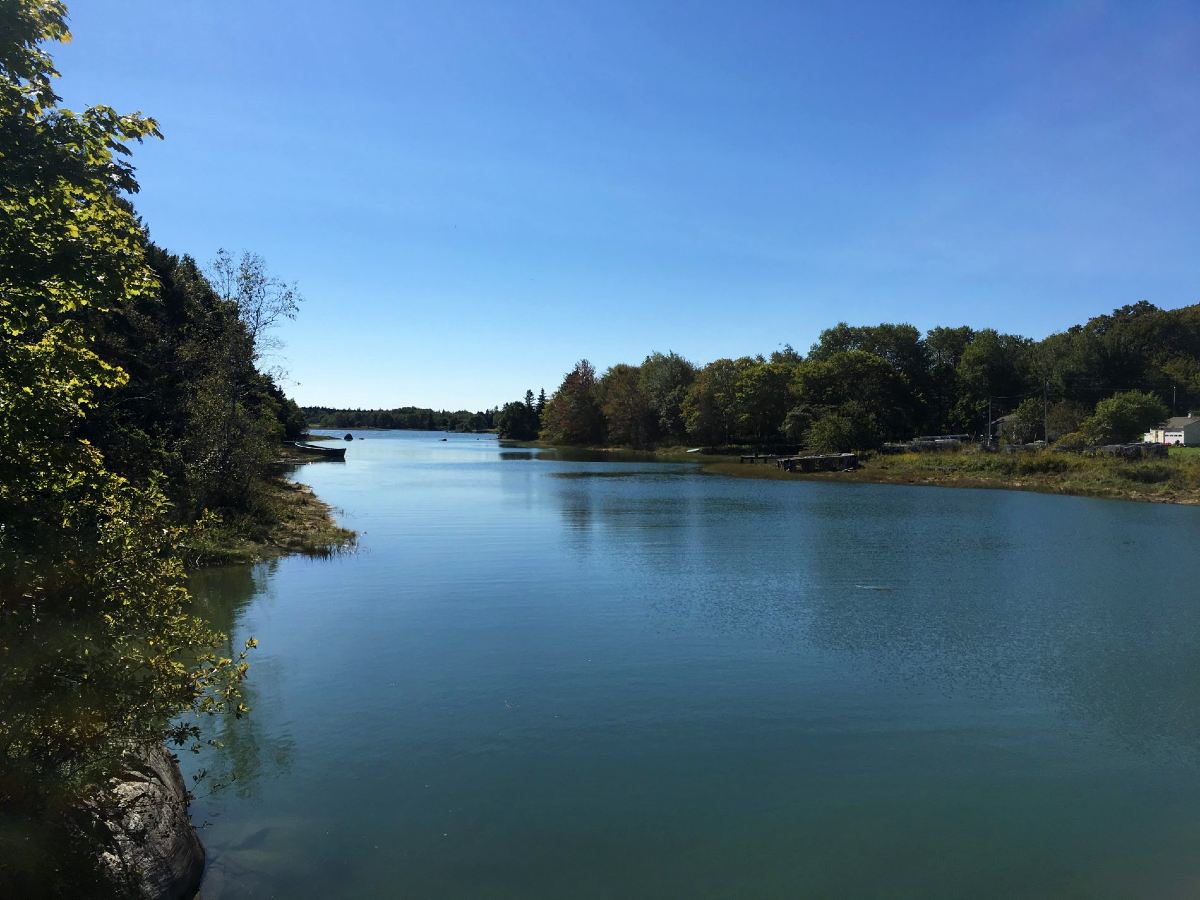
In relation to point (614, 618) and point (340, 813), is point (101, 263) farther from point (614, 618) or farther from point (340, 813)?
point (614, 618)

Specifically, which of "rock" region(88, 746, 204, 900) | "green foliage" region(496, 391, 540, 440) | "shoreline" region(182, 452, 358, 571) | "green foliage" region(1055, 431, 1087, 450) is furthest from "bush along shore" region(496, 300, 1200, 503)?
"rock" region(88, 746, 204, 900)

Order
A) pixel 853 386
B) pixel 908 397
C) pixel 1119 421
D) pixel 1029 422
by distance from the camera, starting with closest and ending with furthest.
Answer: pixel 1119 421 < pixel 1029 422 < pixel 853 386 < pixel 908 397

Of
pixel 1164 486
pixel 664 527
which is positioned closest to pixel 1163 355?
pixel 1164 486

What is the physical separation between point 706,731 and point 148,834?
7232 mm

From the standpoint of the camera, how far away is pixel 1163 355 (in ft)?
342

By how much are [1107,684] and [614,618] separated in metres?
9.79

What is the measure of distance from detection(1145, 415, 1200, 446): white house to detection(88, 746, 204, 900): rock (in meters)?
95.9

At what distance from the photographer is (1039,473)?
192ft

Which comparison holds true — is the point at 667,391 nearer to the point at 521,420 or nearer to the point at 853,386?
the point at 853,386

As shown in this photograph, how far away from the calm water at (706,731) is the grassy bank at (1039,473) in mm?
28385

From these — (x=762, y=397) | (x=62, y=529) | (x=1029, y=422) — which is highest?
(x=762, y=397)

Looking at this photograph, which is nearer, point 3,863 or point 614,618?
point 3,863

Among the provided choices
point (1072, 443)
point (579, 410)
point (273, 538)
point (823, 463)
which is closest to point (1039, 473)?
point (1072, 443)

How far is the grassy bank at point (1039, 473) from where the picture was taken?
4944 cm
